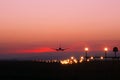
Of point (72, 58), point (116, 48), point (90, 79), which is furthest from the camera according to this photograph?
point (72, 58)

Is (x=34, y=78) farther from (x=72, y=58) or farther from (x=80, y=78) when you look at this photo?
(x=72, y=58)

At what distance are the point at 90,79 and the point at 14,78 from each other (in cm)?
912

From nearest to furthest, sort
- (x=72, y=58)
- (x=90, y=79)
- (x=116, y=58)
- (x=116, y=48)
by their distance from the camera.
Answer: (x=90, y=79) < (x=116, y=48) < (x=116, y=58) < (x=72, y=58)

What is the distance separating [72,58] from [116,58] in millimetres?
20080

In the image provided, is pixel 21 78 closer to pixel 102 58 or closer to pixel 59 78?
pixel 59 78

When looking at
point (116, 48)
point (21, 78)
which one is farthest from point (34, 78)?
point (116, 48)

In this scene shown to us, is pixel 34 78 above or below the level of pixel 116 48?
below

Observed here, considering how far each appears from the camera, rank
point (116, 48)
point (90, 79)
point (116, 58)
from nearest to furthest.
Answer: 1. point (90, 79)
2. point (116, 48)
3. point (116, 58)

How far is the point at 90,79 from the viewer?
45844mm

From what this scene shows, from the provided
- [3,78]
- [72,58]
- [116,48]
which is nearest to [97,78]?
[3,78]

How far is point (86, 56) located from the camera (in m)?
95.1

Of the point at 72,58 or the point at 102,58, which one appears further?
the point at 72,58

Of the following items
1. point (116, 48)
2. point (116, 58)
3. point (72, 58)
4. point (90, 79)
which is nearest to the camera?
point (90, 79)

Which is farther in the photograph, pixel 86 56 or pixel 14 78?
pixel 86 56
